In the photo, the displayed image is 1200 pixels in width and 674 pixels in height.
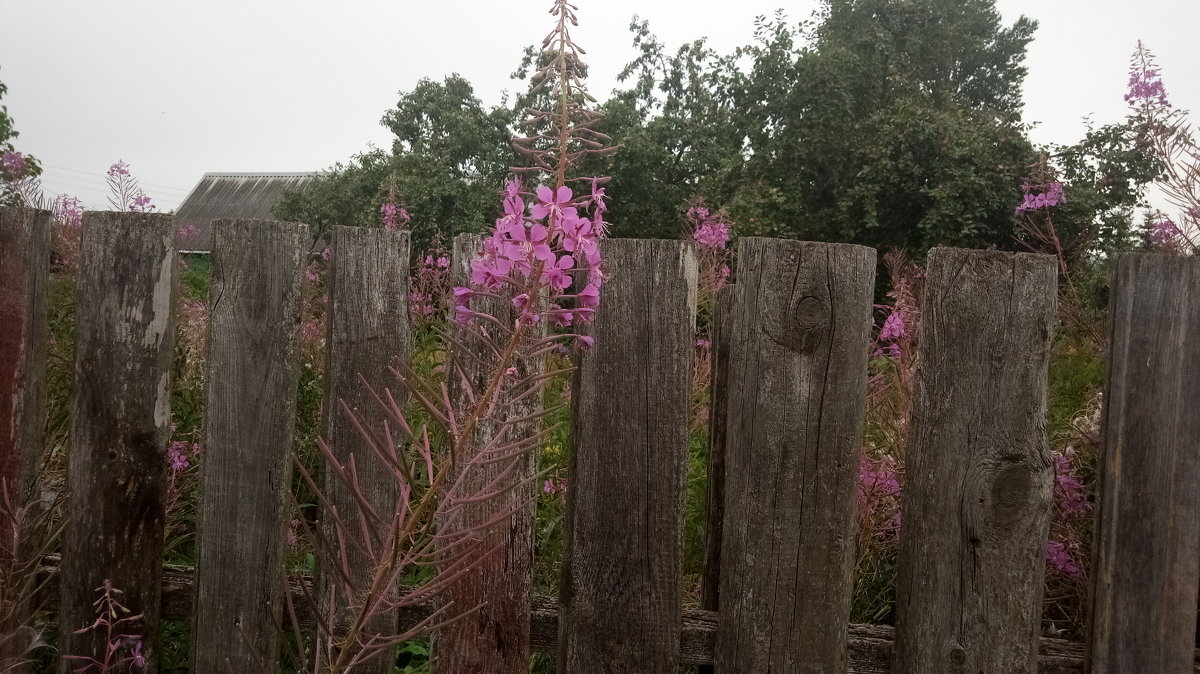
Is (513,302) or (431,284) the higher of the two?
(431,284)

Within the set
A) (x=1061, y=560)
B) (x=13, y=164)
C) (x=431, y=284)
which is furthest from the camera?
A: (x=431, y=284)

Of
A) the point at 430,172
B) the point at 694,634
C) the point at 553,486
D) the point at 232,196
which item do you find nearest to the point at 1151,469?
the point at 694,634

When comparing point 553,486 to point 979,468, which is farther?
point 553,486

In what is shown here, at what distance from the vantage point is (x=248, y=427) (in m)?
1.93

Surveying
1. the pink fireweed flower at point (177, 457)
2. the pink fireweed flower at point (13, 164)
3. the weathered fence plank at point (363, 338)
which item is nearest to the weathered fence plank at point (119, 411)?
the weathered fence plank at point (363, 338)

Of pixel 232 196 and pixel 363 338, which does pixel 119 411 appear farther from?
pixel 232 196

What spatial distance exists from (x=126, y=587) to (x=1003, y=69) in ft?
78.8

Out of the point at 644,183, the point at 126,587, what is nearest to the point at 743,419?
the point at 126,587

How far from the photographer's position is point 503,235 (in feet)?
3.12

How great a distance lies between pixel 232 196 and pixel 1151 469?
127 feet

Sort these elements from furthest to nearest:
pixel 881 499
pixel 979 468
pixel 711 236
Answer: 1. pixel 711 236
2. pixel 881 499
3. pixel 979 468

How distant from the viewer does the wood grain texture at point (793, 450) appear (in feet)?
5.89

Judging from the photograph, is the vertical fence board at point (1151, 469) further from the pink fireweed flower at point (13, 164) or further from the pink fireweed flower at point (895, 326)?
the pink fireweed flower at point (13, 164)

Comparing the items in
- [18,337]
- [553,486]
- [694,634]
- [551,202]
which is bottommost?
[694,634]
